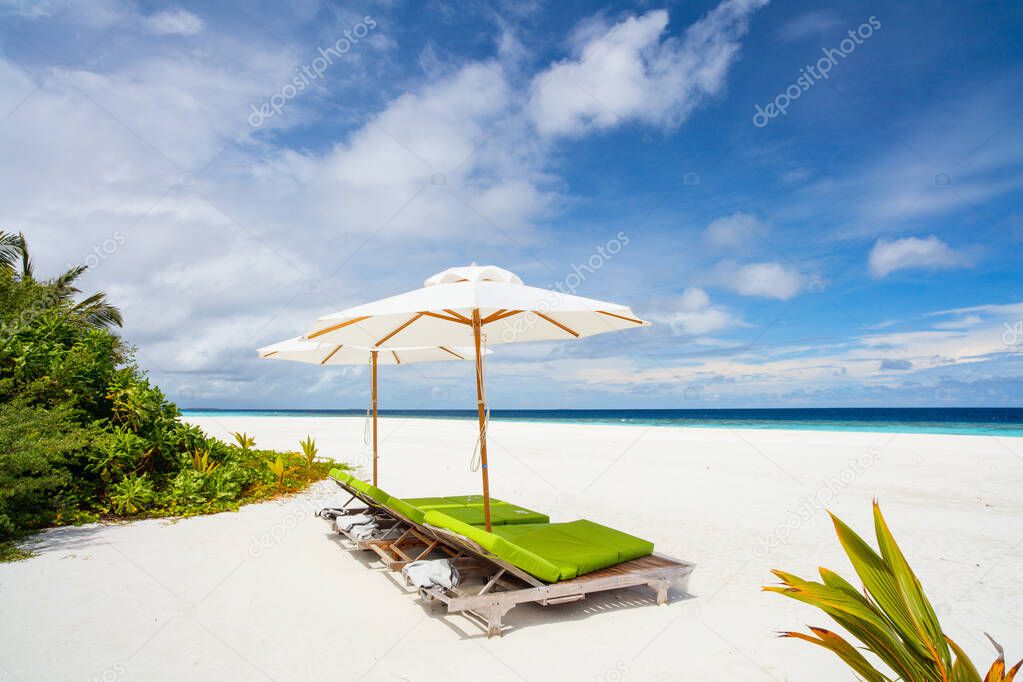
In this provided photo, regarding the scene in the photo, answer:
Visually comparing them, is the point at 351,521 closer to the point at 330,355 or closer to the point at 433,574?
the point at 433,574

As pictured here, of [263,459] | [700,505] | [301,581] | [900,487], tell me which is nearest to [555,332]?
[301,581]

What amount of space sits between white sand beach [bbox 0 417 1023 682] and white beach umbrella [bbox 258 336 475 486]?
2.11 meters

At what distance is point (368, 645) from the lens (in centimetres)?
389

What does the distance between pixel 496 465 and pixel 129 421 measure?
25.6 feet

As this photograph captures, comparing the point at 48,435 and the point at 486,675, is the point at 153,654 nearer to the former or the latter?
the point at 486,675

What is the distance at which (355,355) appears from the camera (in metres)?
8.72

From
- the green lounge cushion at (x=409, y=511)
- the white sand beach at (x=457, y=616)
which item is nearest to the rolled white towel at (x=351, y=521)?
the white sand beach at (x=457, y=616)

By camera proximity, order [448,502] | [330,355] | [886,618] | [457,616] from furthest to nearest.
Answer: [330,355], [448,502], [457,616], [886,618]

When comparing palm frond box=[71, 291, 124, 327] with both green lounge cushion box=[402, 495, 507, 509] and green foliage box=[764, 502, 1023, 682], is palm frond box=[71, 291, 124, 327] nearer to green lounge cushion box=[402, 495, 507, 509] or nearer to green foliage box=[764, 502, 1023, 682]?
green lounge cushion box=[402, 495, 507, 509]

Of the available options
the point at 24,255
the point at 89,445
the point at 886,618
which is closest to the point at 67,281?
the point at 24,255

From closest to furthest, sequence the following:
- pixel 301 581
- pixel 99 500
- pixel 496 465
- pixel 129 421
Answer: pixel 301 581 < pixel 99 500 < pixel 129 421 < pixel 496 465

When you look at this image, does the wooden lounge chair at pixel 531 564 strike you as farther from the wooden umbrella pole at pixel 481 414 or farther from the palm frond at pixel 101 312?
the palm frond at pixel 101 312

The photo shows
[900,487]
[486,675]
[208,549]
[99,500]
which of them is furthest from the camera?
[900,487]

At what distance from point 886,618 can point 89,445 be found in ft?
29.6
